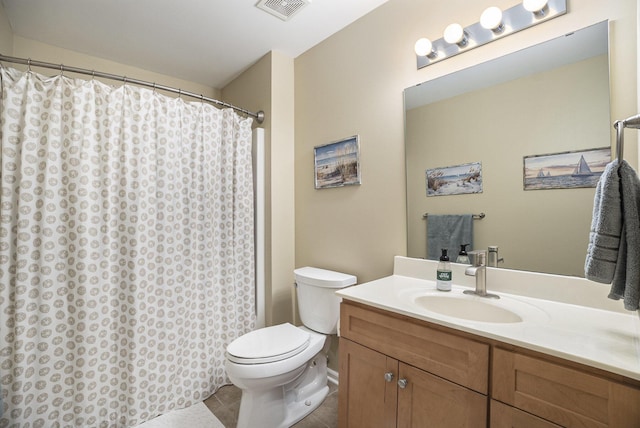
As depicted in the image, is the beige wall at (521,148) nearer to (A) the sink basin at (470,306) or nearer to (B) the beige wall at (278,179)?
(A) the sink basin at (470,306)

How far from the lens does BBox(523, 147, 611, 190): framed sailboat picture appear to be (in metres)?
1.05

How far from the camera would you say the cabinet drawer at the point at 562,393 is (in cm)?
67

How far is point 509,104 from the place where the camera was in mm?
1260

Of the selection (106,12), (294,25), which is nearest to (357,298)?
(294,25)

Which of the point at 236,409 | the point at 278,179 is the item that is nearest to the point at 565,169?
the point at 278,179

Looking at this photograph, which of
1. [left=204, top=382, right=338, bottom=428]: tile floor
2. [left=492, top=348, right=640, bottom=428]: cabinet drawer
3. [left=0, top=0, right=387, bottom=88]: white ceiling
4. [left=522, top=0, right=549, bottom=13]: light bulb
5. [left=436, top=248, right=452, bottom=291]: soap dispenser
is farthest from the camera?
[left=0, top=0, right=387, bottom=88]: white ceiling

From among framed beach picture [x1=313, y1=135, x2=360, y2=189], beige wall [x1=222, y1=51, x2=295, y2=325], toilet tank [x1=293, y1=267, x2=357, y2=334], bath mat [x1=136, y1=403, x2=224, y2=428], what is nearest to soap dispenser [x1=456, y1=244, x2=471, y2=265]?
toilet tank [x1=293, y1=267, x2=357, y2=334]

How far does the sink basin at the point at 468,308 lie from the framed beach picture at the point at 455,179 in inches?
20.4

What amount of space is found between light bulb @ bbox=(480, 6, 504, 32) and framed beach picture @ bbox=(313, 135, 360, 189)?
84 centimetres

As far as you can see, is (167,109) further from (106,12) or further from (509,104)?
(509,104)

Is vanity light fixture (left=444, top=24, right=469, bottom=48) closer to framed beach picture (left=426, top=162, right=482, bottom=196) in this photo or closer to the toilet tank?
framed beach picture (left=426, top=162, right=482, bottom=196)

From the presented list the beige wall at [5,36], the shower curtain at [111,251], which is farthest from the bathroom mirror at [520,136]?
the beige wall at [5,36]

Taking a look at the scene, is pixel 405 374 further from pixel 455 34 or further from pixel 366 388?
pixel 455 34

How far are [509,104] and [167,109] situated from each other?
6.30 feet
